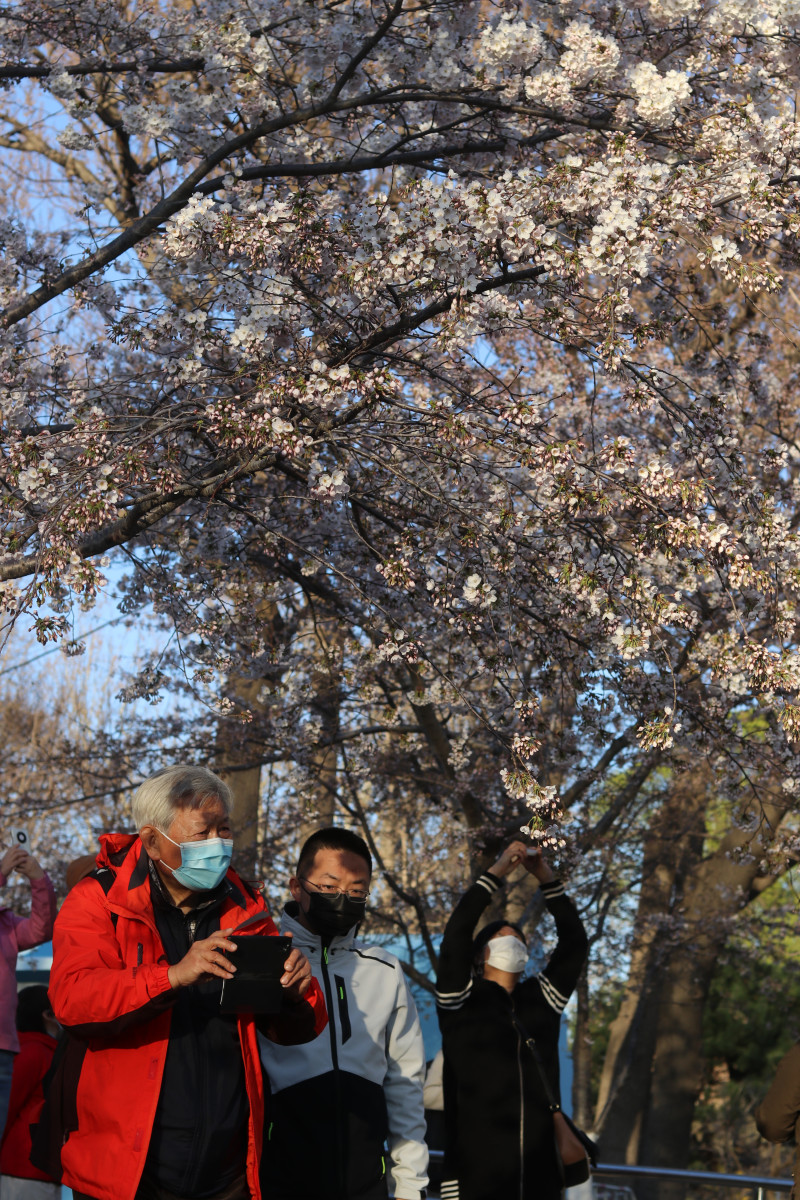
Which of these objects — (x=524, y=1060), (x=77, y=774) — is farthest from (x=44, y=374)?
Result: (x=77, y=774)

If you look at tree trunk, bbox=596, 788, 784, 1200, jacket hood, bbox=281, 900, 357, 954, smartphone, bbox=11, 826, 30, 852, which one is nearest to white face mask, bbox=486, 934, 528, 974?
jacket hood, bbox=281, 900, 357, 954

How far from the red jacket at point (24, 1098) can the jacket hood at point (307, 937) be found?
1.61m

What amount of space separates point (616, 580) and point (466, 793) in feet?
10.8

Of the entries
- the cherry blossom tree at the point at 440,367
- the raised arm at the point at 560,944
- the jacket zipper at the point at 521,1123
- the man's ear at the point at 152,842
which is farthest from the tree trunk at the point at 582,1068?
the man's ear at the point at 152,842

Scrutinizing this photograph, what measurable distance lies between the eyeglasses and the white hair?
19.3 inches

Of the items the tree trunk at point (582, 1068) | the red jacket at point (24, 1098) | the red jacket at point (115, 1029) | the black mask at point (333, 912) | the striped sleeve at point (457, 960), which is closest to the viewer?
the red jacket at point (115, 1029)

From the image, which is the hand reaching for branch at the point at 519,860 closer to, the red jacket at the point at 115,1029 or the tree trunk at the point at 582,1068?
the red jacket at the point at 115,1029

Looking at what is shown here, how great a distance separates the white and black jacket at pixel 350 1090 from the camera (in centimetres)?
324

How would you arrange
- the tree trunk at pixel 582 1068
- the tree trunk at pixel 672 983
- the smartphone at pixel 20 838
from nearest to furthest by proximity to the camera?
the smartphone at pixel 20 838 → the tree trunk at pixel 672 983 → the tree trunk at pixel 582 1068

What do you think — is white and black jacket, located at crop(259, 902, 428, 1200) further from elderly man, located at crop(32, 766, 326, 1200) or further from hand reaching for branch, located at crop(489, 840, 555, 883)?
hand reaching for branch, located at crop(489, 840, 555, 883)

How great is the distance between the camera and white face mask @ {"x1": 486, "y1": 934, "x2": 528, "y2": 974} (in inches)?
181

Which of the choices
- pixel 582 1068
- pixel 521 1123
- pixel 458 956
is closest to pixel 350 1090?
pixel 458 956

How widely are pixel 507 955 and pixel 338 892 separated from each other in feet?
4.50

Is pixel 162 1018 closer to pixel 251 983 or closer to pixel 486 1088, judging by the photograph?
pixel 251 983
